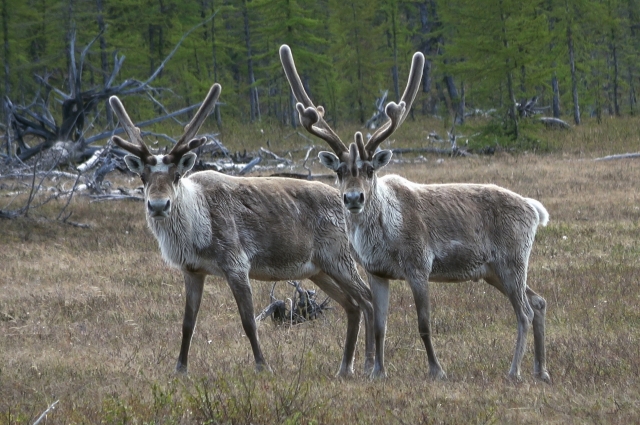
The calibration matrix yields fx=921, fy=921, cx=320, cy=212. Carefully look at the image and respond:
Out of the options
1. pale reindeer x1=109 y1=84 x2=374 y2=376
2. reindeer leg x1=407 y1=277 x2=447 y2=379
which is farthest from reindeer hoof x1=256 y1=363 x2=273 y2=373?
reindeer leg x1=407 y1=277 x2=447 y2=379

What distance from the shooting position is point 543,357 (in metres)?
7.88

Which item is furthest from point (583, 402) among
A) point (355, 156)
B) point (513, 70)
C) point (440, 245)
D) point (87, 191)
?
point (513, 70)

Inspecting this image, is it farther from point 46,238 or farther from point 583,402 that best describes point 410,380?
point 46,238

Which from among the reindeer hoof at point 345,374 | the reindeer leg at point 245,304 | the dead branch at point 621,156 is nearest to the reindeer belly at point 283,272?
the reindeer leg at point 245,304

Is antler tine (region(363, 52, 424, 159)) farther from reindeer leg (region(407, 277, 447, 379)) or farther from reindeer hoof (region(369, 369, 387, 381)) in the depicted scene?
reindeer hoof (region(369, 369, 387, 381))

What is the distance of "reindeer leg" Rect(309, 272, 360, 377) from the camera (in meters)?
8.05

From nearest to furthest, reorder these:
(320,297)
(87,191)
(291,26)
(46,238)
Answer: (320,297), (46,238), (87,191), (291,26)

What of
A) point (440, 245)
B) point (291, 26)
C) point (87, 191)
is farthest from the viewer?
point (291, 26)

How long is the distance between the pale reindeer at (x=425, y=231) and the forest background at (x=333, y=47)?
2422cm

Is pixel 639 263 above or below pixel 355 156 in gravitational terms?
below

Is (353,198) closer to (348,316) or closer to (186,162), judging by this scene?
(186,162)

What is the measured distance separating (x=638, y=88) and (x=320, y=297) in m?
47.1

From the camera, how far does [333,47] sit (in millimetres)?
43219

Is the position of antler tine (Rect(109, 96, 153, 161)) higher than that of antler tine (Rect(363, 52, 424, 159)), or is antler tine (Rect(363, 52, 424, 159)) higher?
antler tine (Rect(363, 52, 424, 159))
